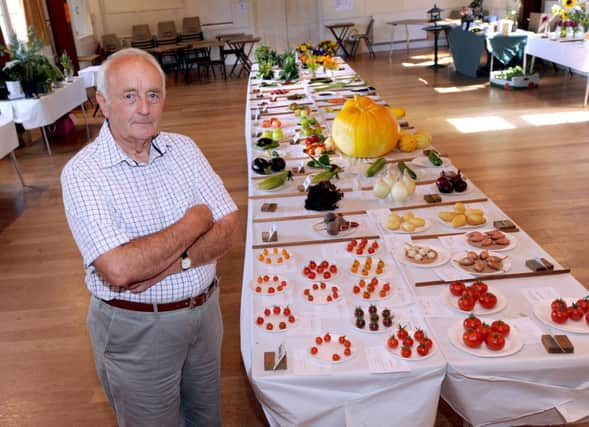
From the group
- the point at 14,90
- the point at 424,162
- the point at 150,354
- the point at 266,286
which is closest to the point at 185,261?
the point at 150,354

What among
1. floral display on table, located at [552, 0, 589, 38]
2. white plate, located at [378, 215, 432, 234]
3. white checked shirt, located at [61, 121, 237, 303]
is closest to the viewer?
white checked shirt, located at [61, 121, 237, 303]

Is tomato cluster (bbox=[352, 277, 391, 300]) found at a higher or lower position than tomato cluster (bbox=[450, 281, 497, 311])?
lower

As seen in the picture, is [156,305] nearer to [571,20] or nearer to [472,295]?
[472,295]

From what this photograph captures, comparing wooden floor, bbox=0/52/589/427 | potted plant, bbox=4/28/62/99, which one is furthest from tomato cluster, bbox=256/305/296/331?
potted plant, bbox=4/28/62/99

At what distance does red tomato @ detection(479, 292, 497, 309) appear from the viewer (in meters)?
1.53

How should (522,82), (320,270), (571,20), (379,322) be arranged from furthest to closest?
(522,82) < (571,20) < (320,270) < (379,322)

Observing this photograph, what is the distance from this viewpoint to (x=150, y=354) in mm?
1412

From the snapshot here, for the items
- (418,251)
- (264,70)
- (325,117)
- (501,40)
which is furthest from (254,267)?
(501,40)

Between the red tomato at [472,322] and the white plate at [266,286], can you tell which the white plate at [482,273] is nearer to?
the red tomato at [472,322]

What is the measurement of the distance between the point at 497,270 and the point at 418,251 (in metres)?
0.26

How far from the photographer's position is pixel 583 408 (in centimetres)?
135

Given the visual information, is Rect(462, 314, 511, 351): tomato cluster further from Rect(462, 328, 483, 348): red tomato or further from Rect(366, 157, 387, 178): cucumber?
Rect(366, 157, 387, 178): cucumber

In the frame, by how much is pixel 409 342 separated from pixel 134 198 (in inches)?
31.8

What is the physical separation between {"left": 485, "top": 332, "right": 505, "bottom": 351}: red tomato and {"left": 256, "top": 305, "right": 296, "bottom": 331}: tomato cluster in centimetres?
54
